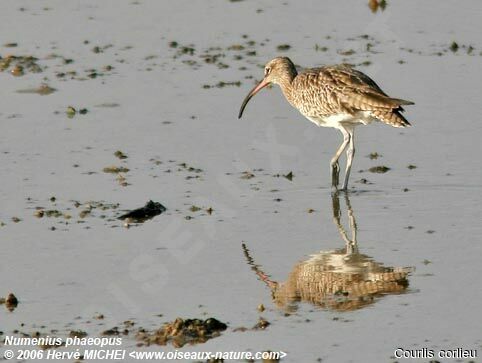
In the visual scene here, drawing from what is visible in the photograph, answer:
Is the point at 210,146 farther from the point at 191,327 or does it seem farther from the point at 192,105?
the point at 191,327

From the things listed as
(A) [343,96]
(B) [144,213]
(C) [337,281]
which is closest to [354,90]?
(A) [343,96]

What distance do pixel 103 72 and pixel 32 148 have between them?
3.46 metres

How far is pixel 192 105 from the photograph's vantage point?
17594mm

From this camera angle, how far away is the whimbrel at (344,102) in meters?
14.5

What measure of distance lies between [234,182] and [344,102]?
1484 millimetres

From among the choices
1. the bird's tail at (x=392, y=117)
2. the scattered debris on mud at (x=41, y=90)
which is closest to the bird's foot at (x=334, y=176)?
the bird's tail at (x=392, y=117)

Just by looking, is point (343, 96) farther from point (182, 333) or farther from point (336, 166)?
point (182, 333)

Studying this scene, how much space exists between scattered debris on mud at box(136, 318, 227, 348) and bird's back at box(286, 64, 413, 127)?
457 centimetres

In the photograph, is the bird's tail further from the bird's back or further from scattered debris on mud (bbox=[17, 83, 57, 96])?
scattered debris on mud (bbox=[17, 83, 57, 96])

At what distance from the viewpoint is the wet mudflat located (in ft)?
36.4

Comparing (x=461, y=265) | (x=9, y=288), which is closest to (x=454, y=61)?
(x=461, y=265)

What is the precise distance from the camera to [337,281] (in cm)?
1191

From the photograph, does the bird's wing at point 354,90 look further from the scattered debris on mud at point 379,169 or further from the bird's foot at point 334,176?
the scattered debris on mud at point 379,169

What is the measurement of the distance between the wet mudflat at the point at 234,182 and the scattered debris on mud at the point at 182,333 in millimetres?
33
